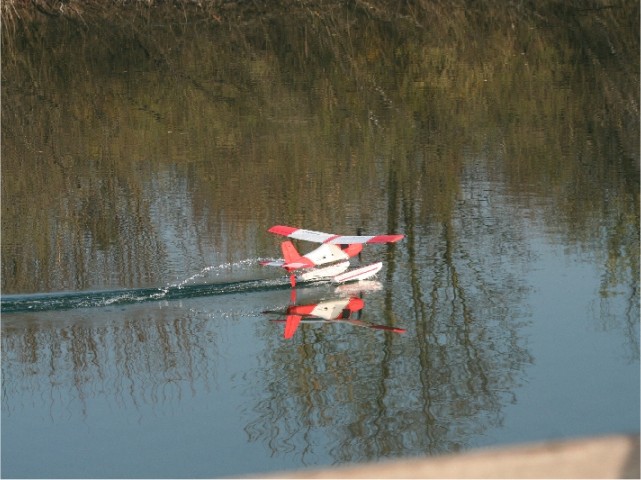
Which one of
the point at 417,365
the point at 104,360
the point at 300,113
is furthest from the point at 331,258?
the point at 300,113

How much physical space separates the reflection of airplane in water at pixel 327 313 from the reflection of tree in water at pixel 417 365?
13cm

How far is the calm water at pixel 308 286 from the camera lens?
7047 millimetres

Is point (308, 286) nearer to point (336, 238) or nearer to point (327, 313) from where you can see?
point (336, 238)

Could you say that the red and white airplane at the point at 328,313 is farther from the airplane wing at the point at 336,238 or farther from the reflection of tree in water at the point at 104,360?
the reflection of tree in water at the point at 104,360

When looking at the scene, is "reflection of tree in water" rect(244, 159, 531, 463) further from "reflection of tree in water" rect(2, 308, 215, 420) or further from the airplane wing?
"reflection of tree in water" rect(2, 308, 215, 420)

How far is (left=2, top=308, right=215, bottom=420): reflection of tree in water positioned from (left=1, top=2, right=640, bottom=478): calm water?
0.02 meters

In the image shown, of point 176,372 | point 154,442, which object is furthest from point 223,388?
point 154,442

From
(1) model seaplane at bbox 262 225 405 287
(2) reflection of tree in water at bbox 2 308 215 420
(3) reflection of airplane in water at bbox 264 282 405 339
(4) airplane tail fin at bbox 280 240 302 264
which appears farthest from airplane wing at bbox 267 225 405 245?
(2) reflection of tree in water at bbox 2 308 215 420

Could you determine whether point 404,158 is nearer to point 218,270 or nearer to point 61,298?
point 218,270

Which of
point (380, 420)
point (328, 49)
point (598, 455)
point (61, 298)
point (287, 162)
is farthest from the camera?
point (328, 49)

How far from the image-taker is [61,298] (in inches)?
364

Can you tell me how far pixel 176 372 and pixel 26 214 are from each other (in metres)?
4.73

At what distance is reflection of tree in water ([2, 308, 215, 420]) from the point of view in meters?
7.61

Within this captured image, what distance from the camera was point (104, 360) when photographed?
8.24m
